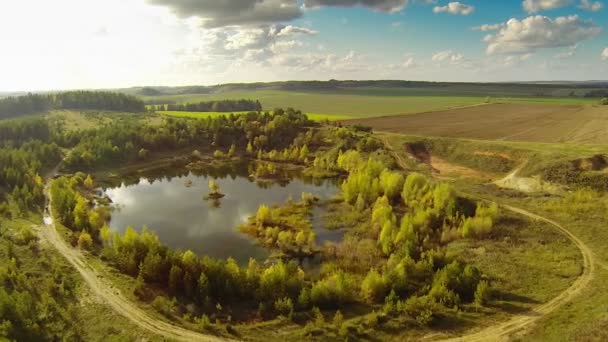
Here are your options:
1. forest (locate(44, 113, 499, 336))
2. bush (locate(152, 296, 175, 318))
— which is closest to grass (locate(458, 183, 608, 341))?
forest (locate(44, 113, 499, 336))

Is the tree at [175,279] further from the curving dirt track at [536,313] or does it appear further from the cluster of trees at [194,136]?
the cluster of trees at [194,136]

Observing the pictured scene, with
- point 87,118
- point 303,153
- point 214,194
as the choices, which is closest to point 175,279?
point 214,194

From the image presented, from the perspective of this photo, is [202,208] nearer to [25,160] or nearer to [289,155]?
[289,155]

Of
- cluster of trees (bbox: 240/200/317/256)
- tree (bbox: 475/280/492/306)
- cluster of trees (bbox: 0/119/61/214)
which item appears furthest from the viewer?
cluster of trees (bbox: 0/119/61/214)

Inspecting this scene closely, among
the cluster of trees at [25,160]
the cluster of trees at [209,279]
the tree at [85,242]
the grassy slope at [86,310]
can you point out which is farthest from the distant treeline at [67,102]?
the cluster of trees at [209,279]

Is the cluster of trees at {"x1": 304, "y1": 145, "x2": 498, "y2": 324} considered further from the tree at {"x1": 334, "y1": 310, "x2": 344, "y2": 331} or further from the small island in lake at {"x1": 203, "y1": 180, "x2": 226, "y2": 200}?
the small island in lake at {"x1": 203, "y1": 180, "x2": 226, "y2": 200}
